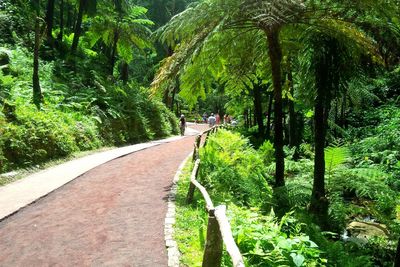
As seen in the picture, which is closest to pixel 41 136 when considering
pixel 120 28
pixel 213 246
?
pixel 213 246

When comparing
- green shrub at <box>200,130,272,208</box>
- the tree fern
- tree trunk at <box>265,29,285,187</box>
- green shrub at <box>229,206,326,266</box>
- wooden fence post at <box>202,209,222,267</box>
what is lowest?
green shrub at <box>200,130,272,208</box>

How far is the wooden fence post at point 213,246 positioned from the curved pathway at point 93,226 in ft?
3.96

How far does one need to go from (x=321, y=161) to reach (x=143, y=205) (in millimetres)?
3838

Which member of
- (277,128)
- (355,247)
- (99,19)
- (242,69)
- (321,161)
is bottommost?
(355,247)

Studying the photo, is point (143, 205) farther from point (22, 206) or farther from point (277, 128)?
point (277, 128)

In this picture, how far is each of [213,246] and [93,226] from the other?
10.6ft

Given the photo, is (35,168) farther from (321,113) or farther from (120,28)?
(120,28)

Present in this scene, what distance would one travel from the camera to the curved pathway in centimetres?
545

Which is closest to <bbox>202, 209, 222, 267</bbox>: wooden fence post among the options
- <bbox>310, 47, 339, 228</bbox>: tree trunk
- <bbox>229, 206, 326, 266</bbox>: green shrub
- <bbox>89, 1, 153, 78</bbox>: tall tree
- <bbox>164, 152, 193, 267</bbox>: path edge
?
<bbox>229, 206, 326, 266</bbox>: green shrub

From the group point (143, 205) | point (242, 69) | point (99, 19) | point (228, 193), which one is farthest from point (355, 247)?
point (99, 19)

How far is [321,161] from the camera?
8.41 metres

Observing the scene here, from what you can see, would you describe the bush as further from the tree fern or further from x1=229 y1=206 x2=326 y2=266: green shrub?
the tree fern

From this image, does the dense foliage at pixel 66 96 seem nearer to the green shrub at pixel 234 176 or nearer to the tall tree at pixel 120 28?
the tall tree at pixel 120 28

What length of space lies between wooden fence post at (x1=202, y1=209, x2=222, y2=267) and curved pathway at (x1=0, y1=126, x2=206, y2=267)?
1.21 meters
